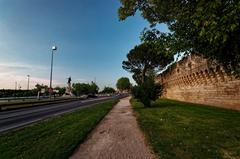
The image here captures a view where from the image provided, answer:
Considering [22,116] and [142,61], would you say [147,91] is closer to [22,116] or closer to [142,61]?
[22,116]

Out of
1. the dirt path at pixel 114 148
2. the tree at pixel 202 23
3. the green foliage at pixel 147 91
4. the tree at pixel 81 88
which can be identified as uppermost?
the tree at pixel 81 88

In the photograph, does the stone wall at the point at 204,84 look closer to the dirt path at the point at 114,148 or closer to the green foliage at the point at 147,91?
the green foliage at the point at 147,91

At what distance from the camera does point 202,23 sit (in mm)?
6105

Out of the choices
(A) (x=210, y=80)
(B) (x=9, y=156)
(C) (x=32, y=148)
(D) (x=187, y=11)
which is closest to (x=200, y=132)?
(D) (x=187, y=11)

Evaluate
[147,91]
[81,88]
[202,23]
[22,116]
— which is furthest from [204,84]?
[81,88]

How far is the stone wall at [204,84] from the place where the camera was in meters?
17.3

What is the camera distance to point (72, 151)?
6234mm

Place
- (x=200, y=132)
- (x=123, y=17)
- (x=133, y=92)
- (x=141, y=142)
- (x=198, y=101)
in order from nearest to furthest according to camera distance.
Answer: (x=141, y=142) → (x=200, y=132) → (x=123, y=17) → (x=133, y=92) → (x=198, y=101)

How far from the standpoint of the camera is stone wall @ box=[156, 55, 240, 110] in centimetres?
1730

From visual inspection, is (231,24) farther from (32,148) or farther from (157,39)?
(32,148)

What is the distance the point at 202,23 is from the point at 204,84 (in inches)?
693

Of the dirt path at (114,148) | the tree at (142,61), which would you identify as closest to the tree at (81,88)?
the tree at (142,61)

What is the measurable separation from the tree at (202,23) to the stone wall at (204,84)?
9.01 m

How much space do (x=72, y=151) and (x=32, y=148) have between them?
125 centimetres
